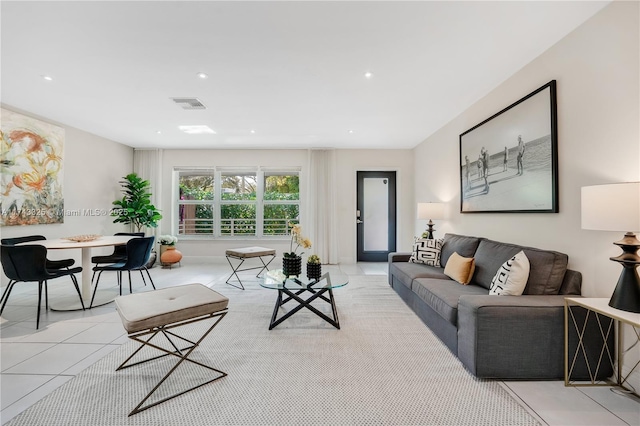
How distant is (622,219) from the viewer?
4.85 feet

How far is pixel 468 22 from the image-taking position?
6.70 ft

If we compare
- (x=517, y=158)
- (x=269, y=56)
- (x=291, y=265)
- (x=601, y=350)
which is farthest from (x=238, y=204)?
(x=601, y=350)

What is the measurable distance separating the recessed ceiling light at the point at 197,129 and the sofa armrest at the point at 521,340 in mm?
4545

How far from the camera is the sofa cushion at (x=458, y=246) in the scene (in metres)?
3.17

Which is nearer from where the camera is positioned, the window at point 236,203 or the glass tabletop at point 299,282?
the glass tabletop at point 299,282

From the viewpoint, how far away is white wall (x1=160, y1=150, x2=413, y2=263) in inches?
240

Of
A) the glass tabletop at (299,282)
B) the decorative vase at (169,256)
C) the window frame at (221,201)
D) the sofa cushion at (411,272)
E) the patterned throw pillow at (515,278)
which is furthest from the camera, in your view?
the window frame at (221,201)

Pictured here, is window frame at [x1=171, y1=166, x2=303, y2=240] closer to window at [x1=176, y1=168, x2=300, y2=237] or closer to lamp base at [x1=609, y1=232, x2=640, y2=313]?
window at [x1=176, y1=168, x2=300, y2=237]

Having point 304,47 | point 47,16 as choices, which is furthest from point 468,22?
point 47,16

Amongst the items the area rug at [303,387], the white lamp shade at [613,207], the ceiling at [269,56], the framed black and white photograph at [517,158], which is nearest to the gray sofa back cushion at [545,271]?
the framed black and white photograph at [517,158]

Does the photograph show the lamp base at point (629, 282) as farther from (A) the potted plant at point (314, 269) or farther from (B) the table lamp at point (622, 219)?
(A) the potted plant at point (314, 269)

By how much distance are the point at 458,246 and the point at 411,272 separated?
2.19ft

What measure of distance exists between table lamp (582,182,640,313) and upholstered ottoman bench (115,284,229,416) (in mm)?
2354

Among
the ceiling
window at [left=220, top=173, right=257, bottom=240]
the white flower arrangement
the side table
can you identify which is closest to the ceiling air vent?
the ceiling
